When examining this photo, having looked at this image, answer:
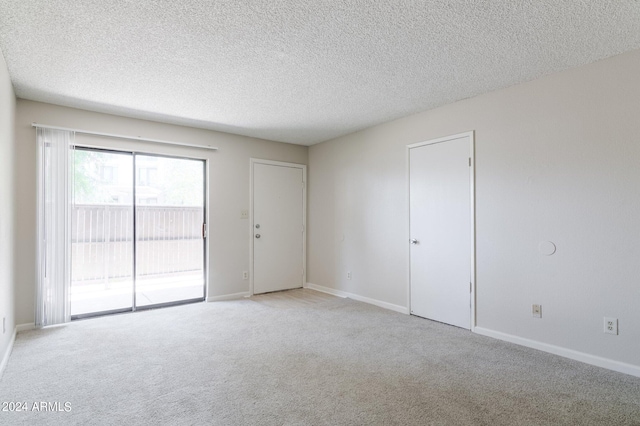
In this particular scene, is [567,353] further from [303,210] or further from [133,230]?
[133,230]

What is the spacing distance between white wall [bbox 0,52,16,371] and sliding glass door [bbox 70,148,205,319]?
0.72 meters

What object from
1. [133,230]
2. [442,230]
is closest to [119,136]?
[133,230]

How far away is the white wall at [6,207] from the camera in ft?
8.61

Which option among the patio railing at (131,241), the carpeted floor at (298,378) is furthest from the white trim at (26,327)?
the patio railing at (131,241)

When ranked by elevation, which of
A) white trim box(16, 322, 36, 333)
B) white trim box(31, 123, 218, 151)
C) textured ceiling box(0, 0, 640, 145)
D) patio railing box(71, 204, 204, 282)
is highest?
textured ceiling box(0, 0, 640, 145)

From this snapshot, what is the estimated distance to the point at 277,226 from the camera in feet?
17.9

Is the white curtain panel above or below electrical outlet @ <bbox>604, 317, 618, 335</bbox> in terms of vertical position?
above

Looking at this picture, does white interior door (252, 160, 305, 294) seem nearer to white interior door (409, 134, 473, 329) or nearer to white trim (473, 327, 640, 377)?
white interior door (409, 134, 473, 329)

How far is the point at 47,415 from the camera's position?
6.53 feet

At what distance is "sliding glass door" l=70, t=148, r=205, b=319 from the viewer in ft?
14.0

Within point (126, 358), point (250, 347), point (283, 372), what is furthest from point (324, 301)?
point (126, 358)

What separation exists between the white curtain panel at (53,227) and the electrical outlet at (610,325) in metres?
5.14

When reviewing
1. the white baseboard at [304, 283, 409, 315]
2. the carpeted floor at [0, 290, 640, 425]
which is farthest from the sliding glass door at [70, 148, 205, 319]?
the white baseboard at [304, 283, 409, 315]

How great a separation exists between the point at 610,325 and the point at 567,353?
0.41 m
